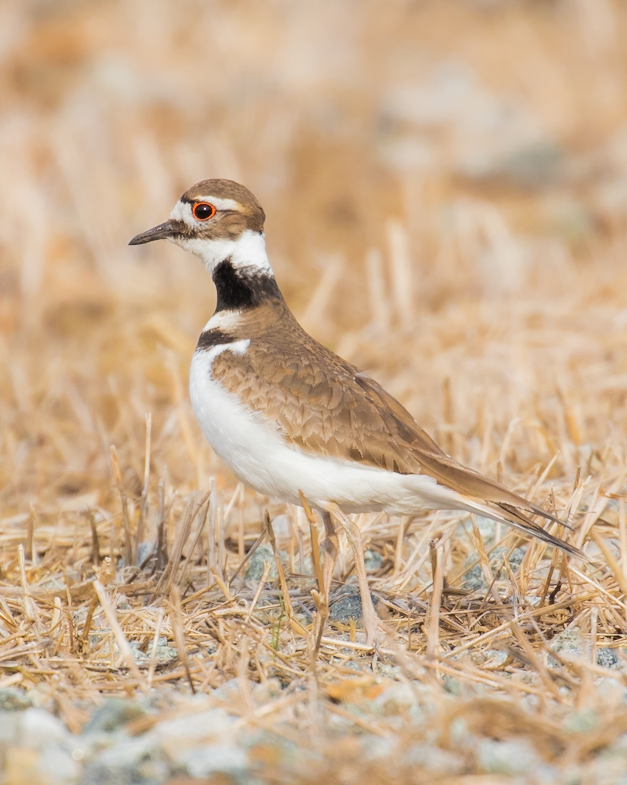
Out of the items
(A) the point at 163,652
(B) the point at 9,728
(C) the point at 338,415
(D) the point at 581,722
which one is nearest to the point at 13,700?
(B) the point at 9,728

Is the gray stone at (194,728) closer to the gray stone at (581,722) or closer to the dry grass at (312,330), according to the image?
the dry grass at (312,330)

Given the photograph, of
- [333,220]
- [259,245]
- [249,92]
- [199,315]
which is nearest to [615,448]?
[259,245]

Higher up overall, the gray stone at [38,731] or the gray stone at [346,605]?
the gray stone at [38,731]

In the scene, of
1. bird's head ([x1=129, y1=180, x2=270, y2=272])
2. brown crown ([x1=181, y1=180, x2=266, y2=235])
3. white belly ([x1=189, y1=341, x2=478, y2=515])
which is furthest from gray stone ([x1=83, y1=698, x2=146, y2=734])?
brown crown ([x1=181, y1=180, x2=266, y2=235])

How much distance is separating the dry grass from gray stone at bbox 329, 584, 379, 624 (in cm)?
12

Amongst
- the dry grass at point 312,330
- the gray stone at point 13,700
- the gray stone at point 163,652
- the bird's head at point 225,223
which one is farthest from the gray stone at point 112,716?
the bird's head at point 225,223

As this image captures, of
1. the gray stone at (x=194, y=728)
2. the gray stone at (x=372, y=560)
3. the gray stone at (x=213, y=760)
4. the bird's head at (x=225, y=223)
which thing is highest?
the bird's head at (x=225, y=223)

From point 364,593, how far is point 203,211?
1.80 metres

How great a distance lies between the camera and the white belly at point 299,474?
3.87 m

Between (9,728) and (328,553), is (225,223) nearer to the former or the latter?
(328,553)

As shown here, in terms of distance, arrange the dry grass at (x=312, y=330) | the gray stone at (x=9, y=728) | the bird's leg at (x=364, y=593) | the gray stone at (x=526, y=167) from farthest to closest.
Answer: the gray stone at (x=526, y=167)
the bird's leg at (x=364, y=593)
the dry grass at (x=312, y=330)
the gray stone at (x=9, y=728)

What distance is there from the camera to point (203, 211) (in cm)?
456

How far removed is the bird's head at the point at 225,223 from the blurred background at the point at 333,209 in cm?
125

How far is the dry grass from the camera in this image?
353 centimetres
